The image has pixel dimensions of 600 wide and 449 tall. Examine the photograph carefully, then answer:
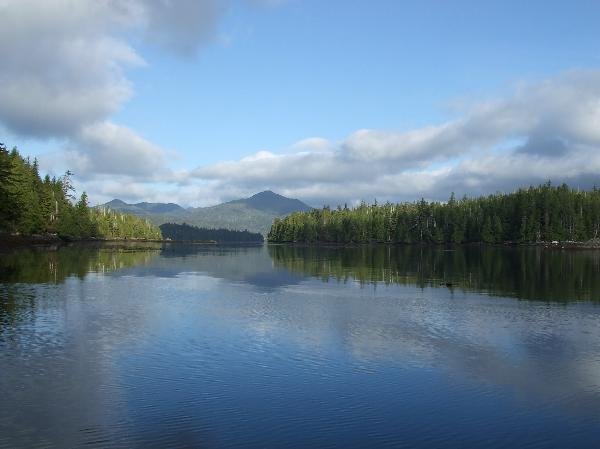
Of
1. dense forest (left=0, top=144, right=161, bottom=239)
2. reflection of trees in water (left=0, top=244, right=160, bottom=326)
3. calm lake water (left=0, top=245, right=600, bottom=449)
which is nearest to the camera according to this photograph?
calm lake water (left=0, top=245, right=600, bottom=449)

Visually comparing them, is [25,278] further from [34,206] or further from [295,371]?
[34,206]

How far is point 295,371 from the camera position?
93.5 feet

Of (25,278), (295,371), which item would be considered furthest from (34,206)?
(295,371)

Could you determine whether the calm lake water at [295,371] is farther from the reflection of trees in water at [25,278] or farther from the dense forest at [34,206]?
the dense forest at [34,206]

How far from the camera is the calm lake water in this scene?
20.5 m

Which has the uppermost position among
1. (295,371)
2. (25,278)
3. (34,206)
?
(34,206)

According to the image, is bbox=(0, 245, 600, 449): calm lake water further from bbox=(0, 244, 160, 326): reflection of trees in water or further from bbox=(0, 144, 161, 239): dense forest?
bbox=(0, 144, 161, 239): dense forest

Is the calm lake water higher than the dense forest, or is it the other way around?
the dense forest

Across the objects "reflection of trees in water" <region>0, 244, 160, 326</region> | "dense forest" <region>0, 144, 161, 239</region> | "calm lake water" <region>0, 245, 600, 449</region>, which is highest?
"dense forest" <region>0, 144, 161, 239</region>

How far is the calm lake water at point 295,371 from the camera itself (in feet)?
67.3

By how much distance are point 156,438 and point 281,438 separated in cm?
448

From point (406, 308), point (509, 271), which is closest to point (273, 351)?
point (406, 308)

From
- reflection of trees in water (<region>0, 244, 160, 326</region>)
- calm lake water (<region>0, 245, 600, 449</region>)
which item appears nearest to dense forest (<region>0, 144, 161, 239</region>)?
reflection of trees in water (<region>0, 244, 160, 326</region>)

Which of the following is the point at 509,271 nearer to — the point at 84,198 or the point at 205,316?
the point at 205,316
